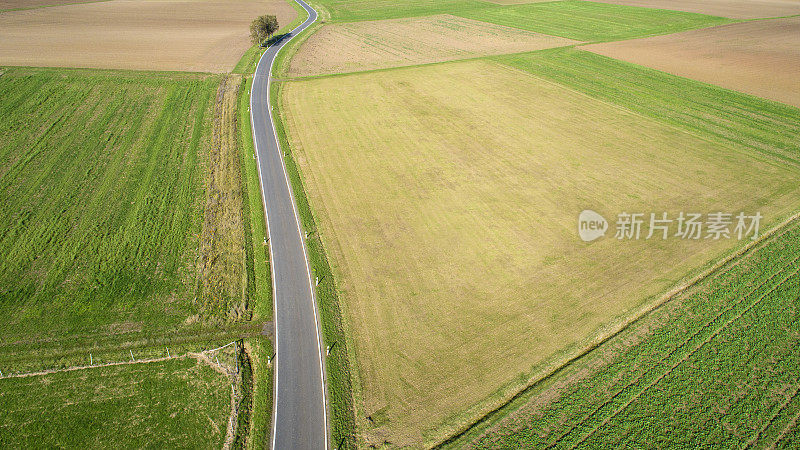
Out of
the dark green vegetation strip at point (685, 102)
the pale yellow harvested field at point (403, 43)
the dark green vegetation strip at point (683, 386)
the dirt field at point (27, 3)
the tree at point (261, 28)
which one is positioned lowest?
the dark green vegetation strip at point (683, 386)

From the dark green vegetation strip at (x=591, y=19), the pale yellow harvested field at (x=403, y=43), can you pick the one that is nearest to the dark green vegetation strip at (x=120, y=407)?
the pale yellow harvested field at (x=403, y=43)

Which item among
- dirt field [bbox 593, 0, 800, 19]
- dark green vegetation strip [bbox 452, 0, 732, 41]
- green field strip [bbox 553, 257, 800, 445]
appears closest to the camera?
green field strip [bbox 553, 257, 800, 445]

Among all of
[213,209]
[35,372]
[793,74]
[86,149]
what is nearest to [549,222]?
[213,209]

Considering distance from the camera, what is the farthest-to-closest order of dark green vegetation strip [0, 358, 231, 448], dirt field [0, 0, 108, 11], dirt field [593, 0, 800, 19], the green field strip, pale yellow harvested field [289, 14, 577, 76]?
dirt field [0, 0, 108, 11], dirt field [593, 0, 800, 19], pale yellow harvested field [289, 14, 577, 76], the green field strip, dark green vegetation strip [0, 358, 231, 448]

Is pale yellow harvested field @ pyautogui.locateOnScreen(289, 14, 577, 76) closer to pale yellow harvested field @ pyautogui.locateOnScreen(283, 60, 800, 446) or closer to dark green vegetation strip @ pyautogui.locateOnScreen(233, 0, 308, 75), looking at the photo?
dark green vegetation strip @ pyautogui.locateOnScreen(233, 0, 308, 75)

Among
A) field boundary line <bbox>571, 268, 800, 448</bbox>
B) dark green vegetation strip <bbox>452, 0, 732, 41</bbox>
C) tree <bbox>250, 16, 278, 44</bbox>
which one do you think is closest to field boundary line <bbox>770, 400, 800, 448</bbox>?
field boundary line <bbox>571, 268, 800, 448</bbox>

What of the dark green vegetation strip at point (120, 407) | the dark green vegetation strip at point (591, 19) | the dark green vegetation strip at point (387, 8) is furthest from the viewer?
the dark green vegetation strip at point (387, 8)

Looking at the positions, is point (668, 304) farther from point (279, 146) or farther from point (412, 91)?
point (412, 91)

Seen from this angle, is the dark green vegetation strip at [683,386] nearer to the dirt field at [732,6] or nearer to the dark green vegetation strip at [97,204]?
the dark green vegetation strip at [97,204]
